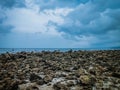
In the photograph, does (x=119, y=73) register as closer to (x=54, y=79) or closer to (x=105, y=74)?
(x=105, y=74)

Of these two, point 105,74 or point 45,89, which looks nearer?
point 45,89

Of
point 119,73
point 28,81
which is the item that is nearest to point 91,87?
point 119,73

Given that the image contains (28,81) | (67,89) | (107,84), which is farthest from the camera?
(28,81)

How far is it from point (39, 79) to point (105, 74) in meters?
3.60

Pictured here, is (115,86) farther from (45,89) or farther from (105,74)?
(45,89)

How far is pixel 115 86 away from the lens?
909 centimetres

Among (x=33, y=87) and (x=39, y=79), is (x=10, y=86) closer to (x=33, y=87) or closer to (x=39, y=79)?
(x=33, y=87)

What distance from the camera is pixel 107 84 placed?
31.0ft

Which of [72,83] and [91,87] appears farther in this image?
[72,83]

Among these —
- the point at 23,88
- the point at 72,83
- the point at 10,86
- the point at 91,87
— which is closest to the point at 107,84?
the point at 91,87

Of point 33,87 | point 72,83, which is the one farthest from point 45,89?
point 72,83

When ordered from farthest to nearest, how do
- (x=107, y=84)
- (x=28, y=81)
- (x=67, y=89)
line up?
(x=28, y=81)
(x=107, y=84)
(x=67, y=89)

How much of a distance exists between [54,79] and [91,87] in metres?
2.63

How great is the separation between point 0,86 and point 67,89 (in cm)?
299
